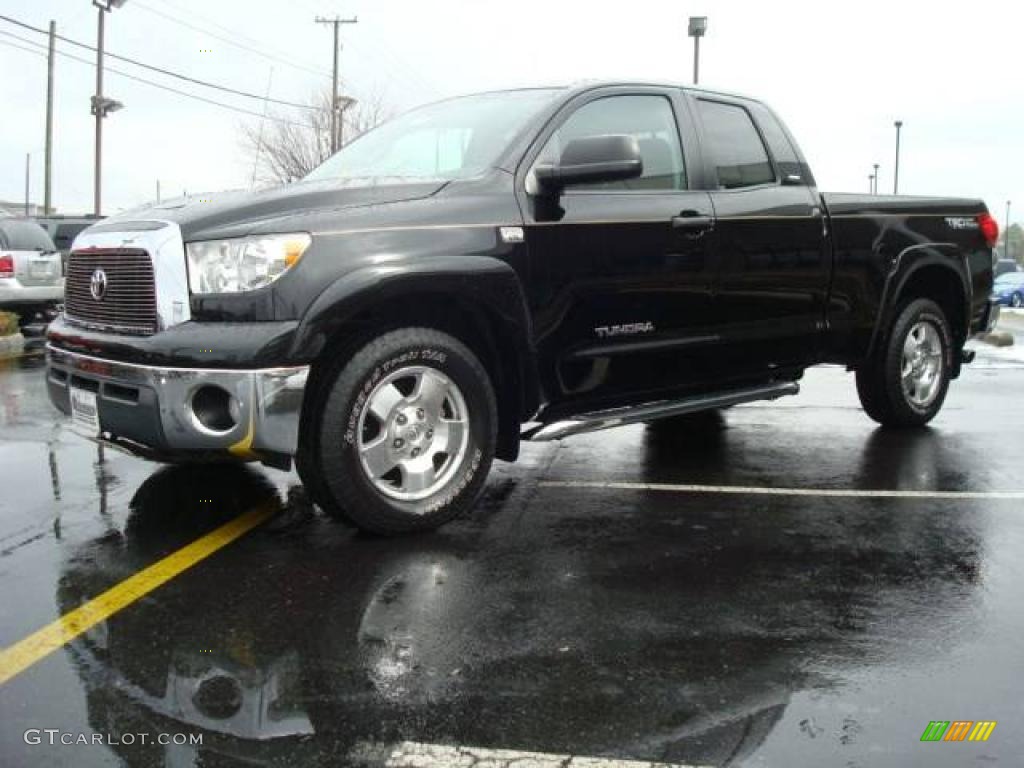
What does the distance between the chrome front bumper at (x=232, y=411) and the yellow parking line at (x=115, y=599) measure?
402mm

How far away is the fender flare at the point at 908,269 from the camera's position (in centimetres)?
618

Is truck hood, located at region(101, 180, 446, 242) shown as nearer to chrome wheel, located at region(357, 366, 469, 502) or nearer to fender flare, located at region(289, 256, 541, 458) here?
fender flare, located at region(289, 256, 541, 458)

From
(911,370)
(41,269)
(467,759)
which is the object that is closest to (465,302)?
(467,759)

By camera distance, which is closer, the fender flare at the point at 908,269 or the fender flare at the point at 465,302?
the fender flare at the point at 465,302

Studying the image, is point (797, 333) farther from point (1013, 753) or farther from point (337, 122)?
point (337, 122)

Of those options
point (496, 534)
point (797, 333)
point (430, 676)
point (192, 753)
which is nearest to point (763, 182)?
point (797, 333)

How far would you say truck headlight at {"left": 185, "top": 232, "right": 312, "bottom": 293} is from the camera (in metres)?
3.76

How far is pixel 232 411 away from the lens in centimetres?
375

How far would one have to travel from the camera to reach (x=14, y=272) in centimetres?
1275

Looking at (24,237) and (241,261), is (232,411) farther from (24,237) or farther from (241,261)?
(24,237)

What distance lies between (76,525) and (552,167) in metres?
2.53

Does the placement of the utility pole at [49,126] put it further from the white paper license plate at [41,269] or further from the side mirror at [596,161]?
the side mirror at [596,161]

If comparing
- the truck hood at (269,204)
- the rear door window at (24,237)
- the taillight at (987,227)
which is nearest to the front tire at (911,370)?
the taillight at (987,227)

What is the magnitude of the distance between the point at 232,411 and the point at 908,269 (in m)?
4.38
